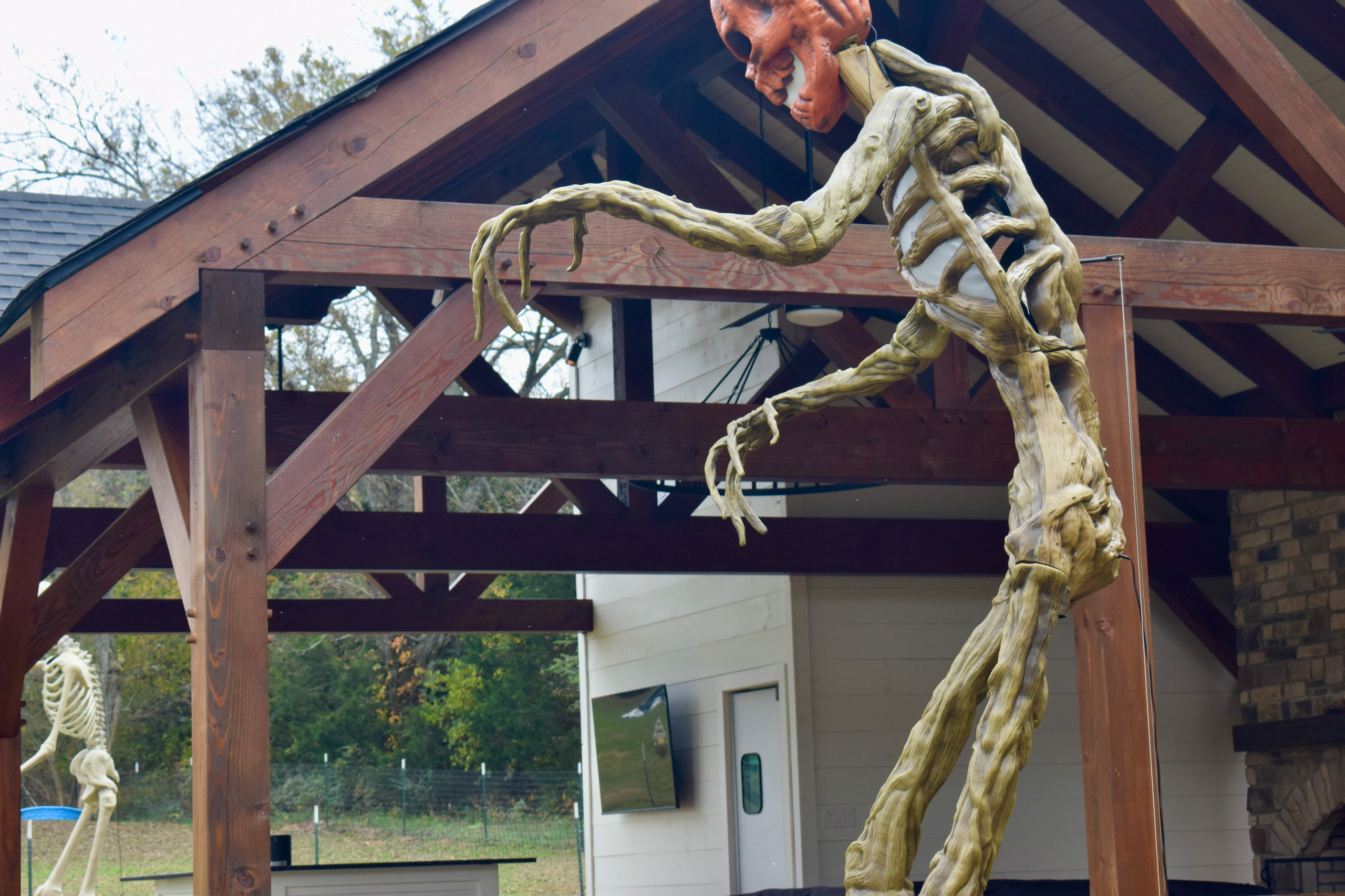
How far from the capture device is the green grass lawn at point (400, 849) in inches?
642

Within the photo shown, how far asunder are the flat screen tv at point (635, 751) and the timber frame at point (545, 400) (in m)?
1.97

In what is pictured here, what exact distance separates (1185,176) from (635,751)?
5453 mm

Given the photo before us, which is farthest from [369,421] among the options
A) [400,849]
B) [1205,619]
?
[400,849]

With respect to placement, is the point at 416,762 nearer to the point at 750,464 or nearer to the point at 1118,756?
the point at 750,464

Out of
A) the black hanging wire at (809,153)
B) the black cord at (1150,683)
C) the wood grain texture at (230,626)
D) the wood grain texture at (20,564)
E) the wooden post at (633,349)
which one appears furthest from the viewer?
the wooden post at (633,349)

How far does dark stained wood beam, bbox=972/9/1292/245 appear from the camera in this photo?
7188 millimetres

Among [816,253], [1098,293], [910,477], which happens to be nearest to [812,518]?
[910,477]

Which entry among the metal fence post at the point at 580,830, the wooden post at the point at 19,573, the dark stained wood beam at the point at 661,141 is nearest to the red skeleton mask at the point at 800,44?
the dark stained wood beam at the point at 661,141

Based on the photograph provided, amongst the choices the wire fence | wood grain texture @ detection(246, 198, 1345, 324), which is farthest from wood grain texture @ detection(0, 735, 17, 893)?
the wire fence

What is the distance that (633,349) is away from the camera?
25.1ft

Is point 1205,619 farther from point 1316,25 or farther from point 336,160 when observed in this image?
point 336,160

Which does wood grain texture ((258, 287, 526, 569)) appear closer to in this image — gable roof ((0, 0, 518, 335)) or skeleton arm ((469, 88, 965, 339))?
gable roof ((0, 0, 518, 335))

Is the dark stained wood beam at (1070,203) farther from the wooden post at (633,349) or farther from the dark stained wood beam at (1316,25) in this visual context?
the wooden post at (633,349)

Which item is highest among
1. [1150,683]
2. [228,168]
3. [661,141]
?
[661,141]
